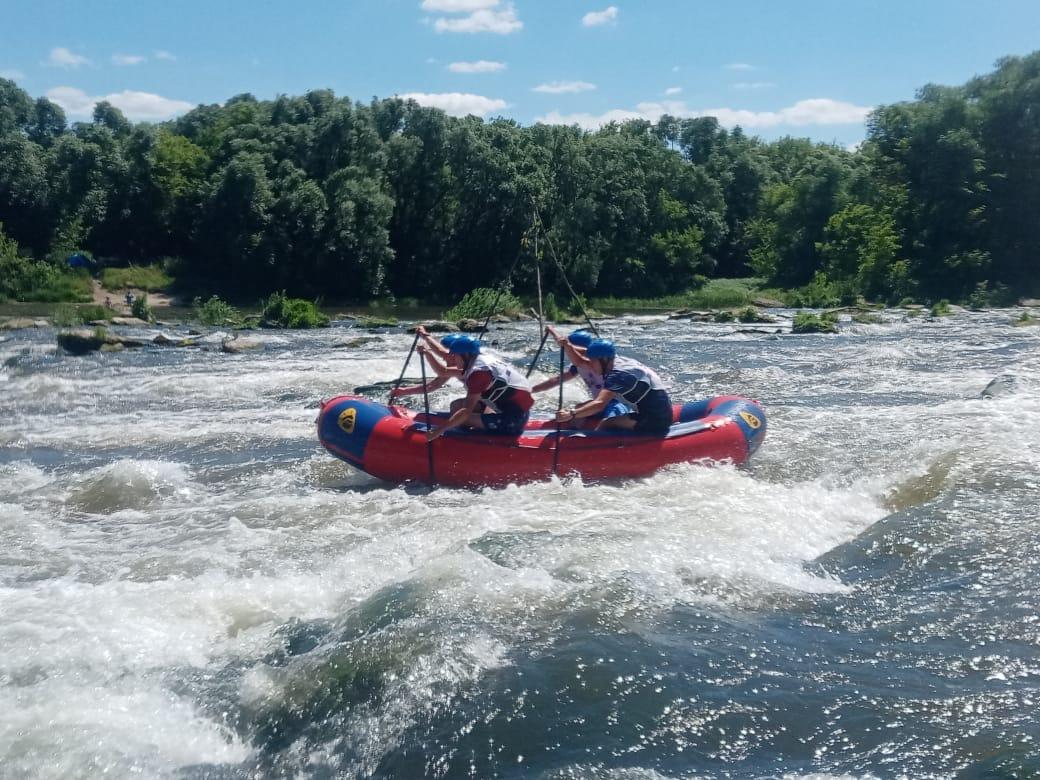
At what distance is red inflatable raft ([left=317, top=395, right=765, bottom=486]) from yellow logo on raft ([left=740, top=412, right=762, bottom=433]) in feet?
1.19

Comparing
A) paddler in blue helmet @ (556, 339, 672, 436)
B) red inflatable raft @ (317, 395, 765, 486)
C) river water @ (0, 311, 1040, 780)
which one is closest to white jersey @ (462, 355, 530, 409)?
red inflatable raft @ (317, 395, 765, 486)

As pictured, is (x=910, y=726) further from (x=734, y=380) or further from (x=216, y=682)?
(x=734, y=380)

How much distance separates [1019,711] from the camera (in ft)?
15.5

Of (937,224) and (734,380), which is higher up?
(937,224)

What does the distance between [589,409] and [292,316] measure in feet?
61.5

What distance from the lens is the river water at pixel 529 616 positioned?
14.8 ft

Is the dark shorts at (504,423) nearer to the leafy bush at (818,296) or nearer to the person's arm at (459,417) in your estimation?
the person's arm at (459,417)

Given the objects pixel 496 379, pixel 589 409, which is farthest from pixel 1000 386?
pixel 496 379

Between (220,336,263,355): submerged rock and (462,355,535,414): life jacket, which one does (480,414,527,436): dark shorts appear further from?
(220,336,263,355): submerged rock

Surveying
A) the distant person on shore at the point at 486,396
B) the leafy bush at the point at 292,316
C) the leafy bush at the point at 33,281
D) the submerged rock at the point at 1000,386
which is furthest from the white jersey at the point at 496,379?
the leafy bush at the point at 33,281

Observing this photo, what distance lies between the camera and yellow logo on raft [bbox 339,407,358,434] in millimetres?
9359

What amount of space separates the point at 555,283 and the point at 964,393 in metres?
29.1

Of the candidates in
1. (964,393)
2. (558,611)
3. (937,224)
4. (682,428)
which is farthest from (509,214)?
(558,611)

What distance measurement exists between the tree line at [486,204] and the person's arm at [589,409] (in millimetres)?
31696
